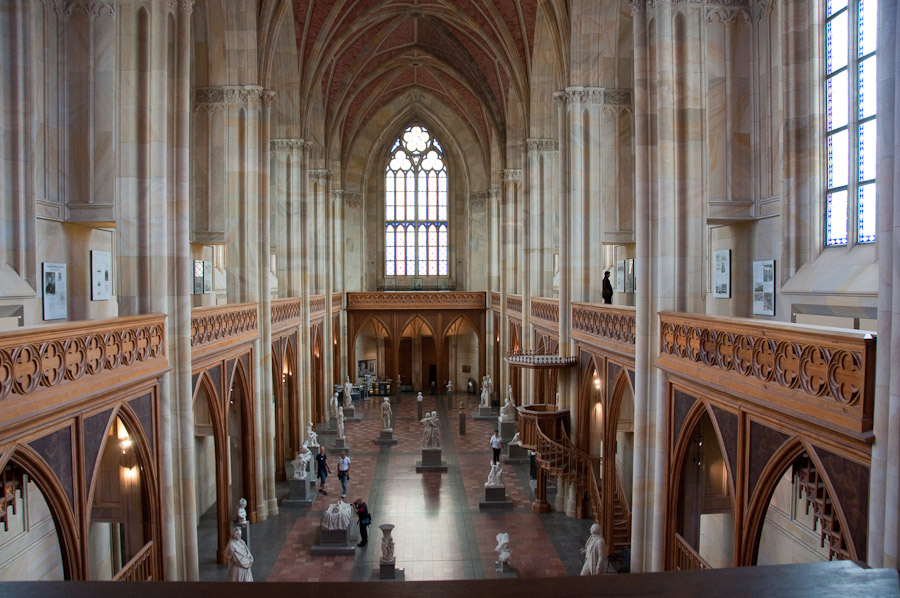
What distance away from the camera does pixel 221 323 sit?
14.6m

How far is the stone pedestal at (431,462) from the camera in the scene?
22547mm

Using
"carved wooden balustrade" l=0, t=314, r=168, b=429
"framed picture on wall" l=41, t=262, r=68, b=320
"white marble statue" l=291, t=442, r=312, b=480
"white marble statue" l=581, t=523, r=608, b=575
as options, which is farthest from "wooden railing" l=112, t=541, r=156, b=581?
"white marble statue" l=291, t=442, r=312, b=480

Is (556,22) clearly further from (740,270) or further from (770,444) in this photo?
(770,444)

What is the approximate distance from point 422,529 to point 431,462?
5.68 metres

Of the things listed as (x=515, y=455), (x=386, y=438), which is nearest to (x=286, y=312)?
(x=386, y=438)

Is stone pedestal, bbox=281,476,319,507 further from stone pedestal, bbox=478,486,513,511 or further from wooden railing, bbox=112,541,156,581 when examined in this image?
wooden railing, bbox=112,541,156,581

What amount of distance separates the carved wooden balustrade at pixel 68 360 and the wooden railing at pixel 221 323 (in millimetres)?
2012

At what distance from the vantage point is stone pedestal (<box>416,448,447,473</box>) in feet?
74.0

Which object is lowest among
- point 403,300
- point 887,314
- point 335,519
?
point 335,519

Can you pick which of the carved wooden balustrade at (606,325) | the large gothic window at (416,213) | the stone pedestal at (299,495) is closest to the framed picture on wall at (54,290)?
the stone pedestal at (299,495)

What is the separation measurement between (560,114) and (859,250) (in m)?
10.3

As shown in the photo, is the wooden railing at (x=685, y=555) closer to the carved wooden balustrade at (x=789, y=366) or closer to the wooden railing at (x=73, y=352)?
the carved wooden balustrade at (x=789, y=366)

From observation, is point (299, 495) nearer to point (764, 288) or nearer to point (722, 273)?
point (722, 273)

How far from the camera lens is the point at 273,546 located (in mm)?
15992
